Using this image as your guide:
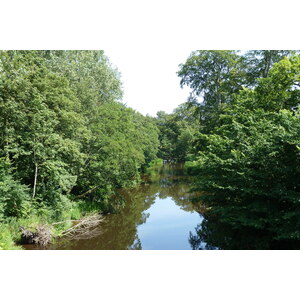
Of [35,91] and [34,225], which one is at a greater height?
[35,91]

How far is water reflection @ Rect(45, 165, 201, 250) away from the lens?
34.5 feet

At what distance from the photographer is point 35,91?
11055 millimetres

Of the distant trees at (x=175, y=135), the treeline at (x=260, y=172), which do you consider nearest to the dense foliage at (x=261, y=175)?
the treeline at (x=260, y=172)

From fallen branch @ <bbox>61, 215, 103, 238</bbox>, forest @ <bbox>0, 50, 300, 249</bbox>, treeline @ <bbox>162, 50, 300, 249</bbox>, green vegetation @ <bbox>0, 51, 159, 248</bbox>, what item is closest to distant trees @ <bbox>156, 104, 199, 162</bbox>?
forest @ <bbox>0, 50, 300, 249</bbox>

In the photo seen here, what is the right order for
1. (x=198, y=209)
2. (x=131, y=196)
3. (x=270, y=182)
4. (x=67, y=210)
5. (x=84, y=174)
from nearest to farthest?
(x=270, y=182)
(x=67, y=210)
(x=84, y=174)
(x=198, y=209)
(x=131, y=196)

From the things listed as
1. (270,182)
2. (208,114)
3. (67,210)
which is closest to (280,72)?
(270,182)

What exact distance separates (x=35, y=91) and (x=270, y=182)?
10467mm

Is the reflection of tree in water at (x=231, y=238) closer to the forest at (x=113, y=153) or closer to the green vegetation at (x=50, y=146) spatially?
the forest at (x=113, y=153)

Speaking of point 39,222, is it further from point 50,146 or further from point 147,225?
point 147,225

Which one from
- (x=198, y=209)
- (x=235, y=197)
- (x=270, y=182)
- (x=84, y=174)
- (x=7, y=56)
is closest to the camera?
(x=270, y=182)

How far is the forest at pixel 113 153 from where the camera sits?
786 cm

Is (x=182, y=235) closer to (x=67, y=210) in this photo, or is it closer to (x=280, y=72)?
(x=67, y=210)

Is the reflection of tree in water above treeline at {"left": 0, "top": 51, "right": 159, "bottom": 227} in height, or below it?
below

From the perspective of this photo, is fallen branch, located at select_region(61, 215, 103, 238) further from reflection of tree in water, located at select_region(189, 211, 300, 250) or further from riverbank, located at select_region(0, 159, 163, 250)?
reflection of tree in water, located at select_region(189, 211, 300, 250)
